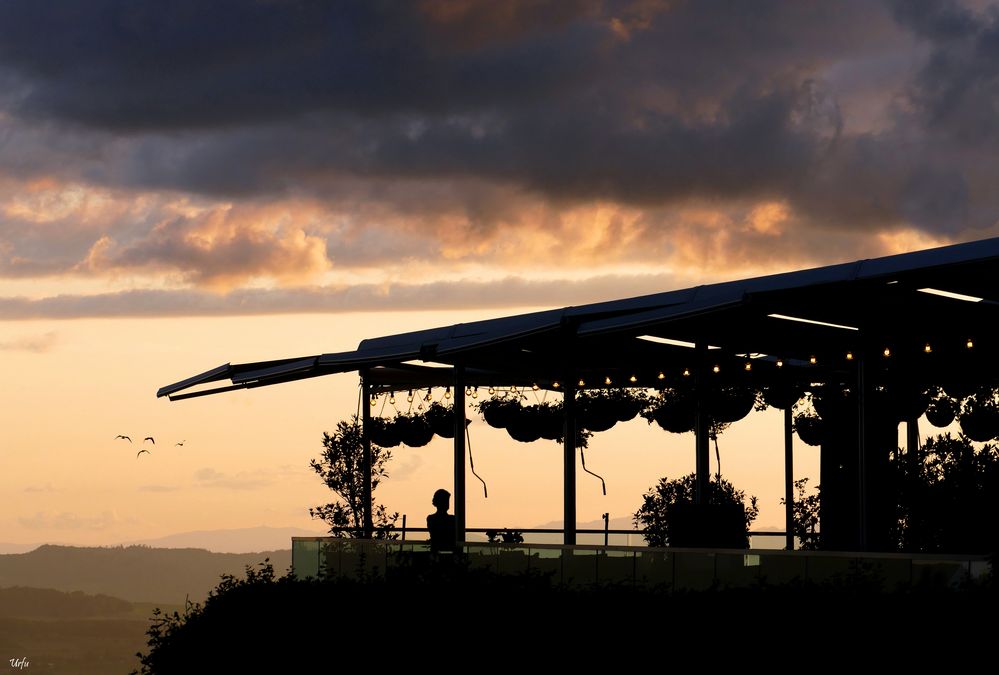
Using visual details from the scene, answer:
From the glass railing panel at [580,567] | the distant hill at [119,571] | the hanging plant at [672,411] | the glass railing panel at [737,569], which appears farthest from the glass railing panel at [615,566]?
the distant hill at [119,571]

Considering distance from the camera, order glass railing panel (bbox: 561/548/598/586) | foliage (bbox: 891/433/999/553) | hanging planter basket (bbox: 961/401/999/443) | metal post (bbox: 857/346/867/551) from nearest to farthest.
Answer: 1. foliage (bbox: 891/433/999/553)
2. glass railing panel (bbox: 561/548/598/586)
3. metal post (bbox: 857/346/867/551)
4. hanging planter basket (bbox: 961/401/999/443)

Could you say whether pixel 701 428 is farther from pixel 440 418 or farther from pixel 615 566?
pixel 440 418

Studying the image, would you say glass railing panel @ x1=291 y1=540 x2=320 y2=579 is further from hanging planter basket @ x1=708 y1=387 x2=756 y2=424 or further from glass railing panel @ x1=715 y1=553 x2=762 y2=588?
glass railing panel @ x1=715 y1=553 x2=762 y2=588

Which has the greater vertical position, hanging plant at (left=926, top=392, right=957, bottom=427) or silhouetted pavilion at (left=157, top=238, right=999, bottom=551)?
silhouetted pavilion at (left=157, top=238, right=999, bottom=551)

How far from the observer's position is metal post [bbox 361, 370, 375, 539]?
86.5ft

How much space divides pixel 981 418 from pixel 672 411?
5.12m

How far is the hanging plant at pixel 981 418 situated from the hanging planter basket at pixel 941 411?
529mm

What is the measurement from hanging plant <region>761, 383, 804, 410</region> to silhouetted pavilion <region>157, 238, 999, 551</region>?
0.62ft

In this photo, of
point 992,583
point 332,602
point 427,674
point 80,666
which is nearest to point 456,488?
point 332,602

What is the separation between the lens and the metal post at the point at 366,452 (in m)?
26.4

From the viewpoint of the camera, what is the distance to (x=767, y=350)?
2098 cm

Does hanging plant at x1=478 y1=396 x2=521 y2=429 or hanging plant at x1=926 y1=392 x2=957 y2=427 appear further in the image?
hanging plant at x1=478 y1=396 x2=521 y2=429

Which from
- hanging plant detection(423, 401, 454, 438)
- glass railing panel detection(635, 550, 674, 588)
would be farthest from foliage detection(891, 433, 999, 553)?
hanging plant detection(423, 401, 454, 438)

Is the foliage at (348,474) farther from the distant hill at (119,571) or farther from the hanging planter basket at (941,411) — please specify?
the distant hill at (119,571)
